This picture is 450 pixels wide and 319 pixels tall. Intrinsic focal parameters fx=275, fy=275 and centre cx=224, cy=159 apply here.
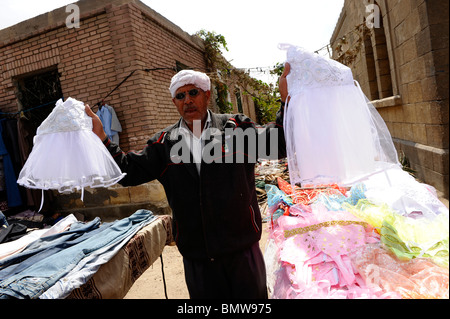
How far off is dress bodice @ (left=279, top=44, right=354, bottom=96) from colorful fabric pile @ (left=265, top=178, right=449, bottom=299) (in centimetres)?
85

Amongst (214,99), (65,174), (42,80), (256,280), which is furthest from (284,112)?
(214,99)

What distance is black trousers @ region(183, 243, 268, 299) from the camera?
184 centimetres

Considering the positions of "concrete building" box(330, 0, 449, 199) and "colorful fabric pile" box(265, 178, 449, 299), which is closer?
"colorful fabric pile" box(265, 178, 449, 299)

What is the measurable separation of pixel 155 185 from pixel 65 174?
12.7ft

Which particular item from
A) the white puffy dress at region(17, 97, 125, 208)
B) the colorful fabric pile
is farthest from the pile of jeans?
the colorful fabric pile

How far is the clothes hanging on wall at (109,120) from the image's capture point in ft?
18.7

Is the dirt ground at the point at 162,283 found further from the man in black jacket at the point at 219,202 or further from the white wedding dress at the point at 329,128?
the white wedding dress at the point at 329,128

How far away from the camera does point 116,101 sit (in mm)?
5945

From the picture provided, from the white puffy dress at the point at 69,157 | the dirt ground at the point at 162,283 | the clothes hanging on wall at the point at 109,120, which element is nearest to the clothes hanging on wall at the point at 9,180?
the clothes hanging on wall at the point at 109,120

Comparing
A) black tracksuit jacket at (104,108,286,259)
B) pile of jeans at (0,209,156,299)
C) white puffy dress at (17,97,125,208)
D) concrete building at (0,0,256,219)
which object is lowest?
pile of jeans at (0,209,156,299)

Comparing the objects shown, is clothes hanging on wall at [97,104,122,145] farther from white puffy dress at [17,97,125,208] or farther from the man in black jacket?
the man in black jacket

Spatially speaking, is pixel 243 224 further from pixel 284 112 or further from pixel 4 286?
pixel 4 286

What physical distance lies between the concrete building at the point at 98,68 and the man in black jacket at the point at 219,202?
4.08 m

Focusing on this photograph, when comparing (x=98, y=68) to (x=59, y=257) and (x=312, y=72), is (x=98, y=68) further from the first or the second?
(x=312, y=72)
